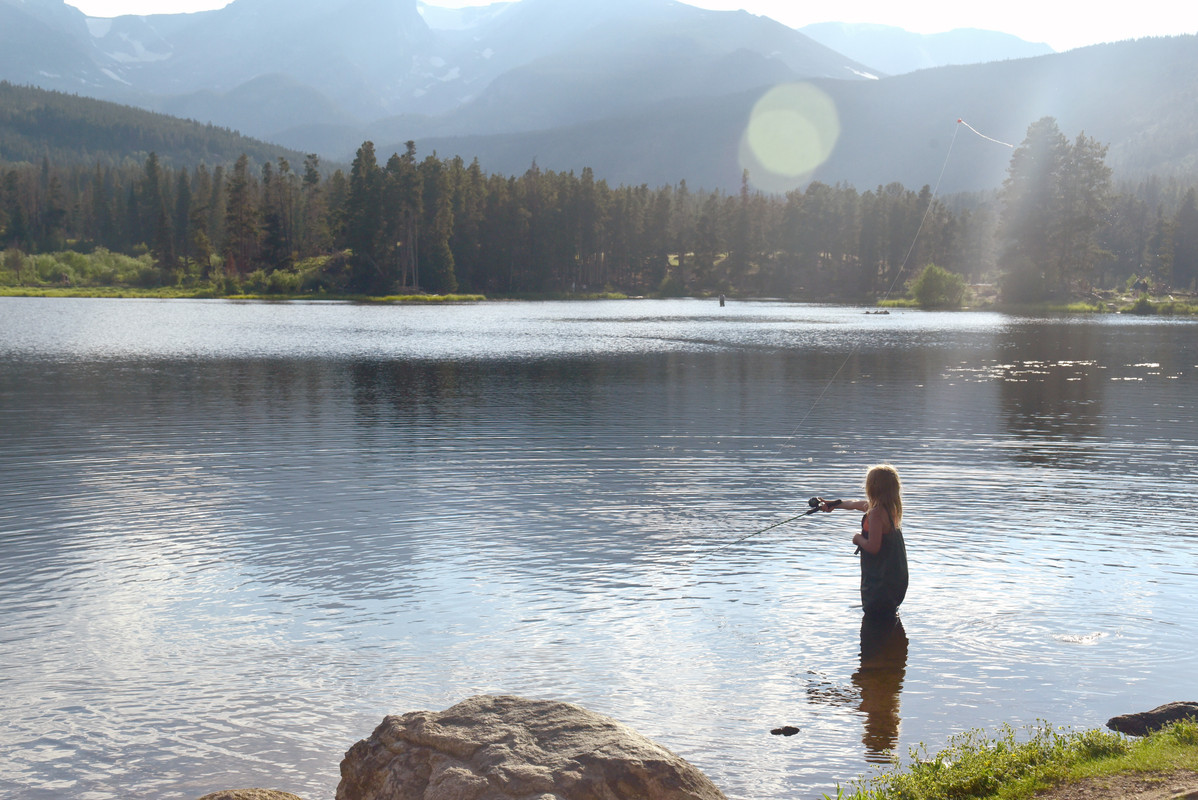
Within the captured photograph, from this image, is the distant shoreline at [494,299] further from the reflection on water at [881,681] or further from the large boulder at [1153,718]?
the large boulder at [1153,718]

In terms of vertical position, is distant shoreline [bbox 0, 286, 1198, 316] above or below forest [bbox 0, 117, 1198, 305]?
below

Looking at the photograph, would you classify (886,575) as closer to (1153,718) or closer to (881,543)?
(881,543)

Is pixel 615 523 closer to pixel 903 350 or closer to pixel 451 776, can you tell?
pixel 451 776

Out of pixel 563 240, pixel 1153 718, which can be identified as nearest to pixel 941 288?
pixel 563 240

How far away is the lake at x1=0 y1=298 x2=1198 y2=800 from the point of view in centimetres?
968

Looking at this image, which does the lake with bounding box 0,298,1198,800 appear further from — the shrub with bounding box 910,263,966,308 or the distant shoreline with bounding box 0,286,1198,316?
the shrub with bounding box 910,263,966,308

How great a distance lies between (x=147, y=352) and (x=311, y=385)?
786 inches

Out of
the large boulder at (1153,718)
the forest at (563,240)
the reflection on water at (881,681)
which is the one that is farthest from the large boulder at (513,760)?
the forest at (563,240)

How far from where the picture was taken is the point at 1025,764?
8016 millimetres

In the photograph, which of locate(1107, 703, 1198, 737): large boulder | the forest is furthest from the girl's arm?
the forest

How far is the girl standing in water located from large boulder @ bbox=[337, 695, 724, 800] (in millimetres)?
5470

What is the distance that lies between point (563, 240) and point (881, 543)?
16802 centimetres

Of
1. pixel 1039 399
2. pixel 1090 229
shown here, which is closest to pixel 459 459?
pixel 1039 399

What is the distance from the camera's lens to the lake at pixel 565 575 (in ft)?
31.8
